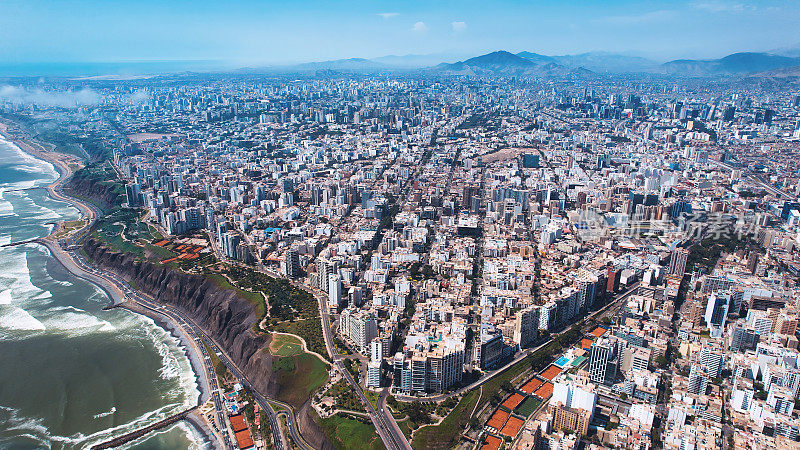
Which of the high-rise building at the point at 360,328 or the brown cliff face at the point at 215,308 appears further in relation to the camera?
the high-rise building at the point at 360,328

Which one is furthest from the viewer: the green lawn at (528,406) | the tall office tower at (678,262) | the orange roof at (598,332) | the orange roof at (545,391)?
the tall office tower at (678,262)

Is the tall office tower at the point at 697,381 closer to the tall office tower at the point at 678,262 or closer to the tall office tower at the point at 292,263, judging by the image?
the tall office tower at the point at 678,262

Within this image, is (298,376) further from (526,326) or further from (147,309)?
(147,309)

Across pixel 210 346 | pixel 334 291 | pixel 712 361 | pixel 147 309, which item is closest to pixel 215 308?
pixel 210 346

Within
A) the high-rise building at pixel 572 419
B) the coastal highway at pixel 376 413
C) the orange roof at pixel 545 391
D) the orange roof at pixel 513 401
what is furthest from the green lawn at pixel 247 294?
the high-rise building at pixel 572 419

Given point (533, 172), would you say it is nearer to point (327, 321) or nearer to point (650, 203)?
point (650, 203)

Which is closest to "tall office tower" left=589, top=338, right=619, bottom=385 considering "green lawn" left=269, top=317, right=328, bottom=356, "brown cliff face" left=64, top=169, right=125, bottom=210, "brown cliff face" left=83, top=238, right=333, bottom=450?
"brown cliff face" left=83, top=238, right=333, bottom=450
